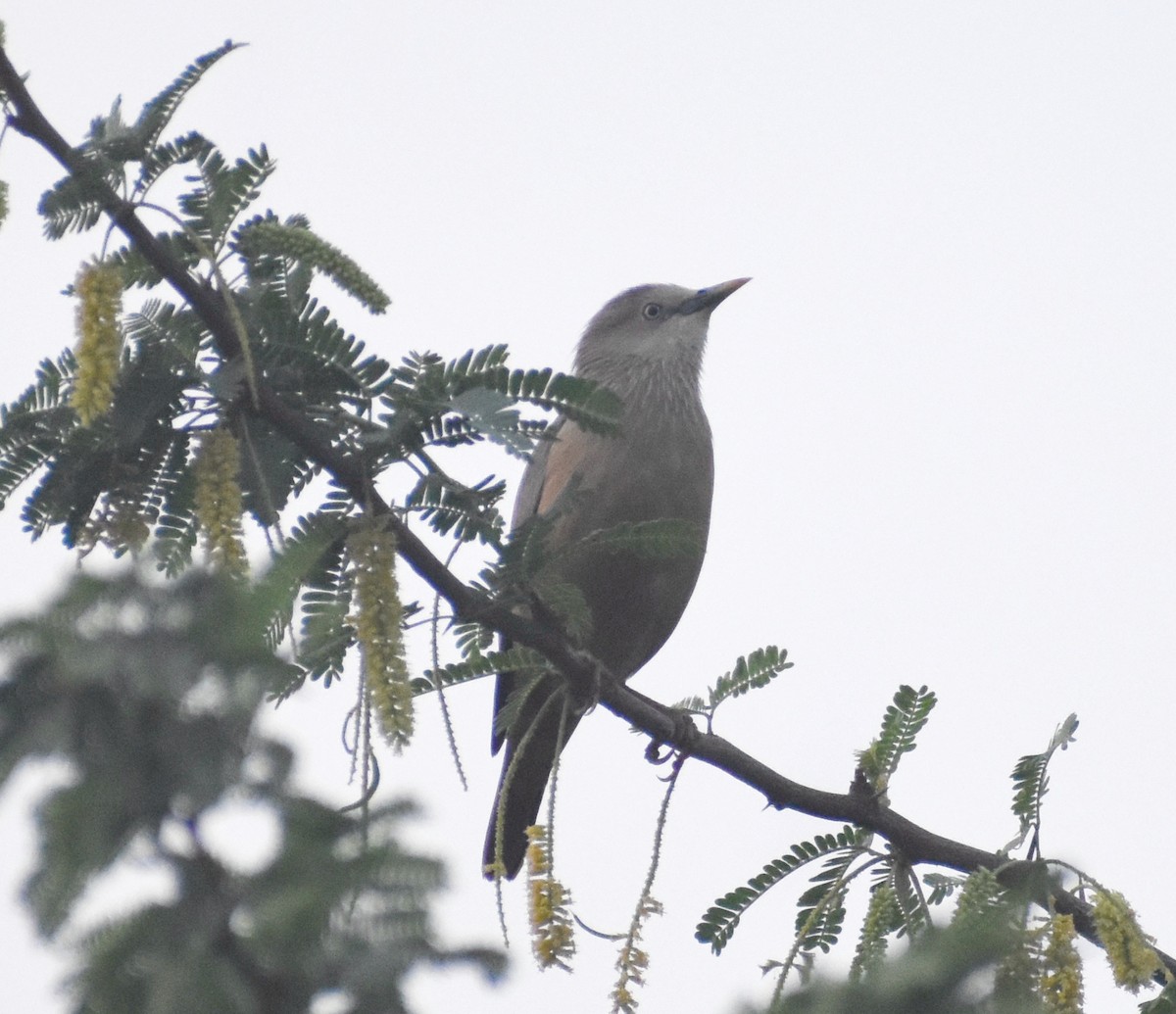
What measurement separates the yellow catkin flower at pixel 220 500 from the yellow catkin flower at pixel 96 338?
274mm

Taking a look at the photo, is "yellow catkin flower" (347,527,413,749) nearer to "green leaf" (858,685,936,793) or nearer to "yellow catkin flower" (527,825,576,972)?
"yellow catkin flower" (527,825,576,972)

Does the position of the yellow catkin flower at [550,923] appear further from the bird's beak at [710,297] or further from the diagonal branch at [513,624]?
the bird's beak at [710,297]

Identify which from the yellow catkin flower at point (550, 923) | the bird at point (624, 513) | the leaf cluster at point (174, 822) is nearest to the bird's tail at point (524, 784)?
the bird at point (624, 513)

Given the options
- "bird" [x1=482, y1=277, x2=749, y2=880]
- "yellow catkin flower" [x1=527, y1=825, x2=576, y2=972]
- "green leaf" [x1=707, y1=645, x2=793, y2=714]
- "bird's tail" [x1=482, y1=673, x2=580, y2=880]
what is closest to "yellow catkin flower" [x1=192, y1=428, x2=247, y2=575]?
"yellow catkin flower" [x1=527, y1=825, x2=576, y2=972]

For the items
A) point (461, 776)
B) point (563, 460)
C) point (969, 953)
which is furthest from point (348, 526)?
point (563, 460)

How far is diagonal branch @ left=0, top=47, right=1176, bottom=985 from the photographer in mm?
2572

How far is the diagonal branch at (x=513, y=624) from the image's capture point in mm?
2572

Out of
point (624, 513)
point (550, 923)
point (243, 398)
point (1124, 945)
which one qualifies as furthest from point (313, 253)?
point (624, 513)

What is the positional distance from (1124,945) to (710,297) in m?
4.64

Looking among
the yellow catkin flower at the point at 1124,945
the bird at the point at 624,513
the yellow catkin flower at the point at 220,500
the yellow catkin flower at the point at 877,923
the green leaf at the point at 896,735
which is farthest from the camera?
the bird at the point at 624,513

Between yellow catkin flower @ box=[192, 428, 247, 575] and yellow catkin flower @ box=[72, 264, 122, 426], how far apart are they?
0.27 m

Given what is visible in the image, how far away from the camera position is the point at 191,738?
110 centimetres

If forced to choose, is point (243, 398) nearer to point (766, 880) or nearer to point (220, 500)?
point (220, 500)

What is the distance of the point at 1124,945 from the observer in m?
2.97
